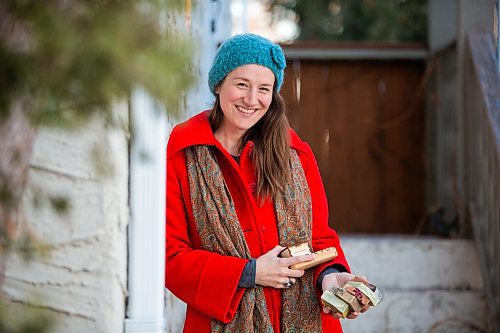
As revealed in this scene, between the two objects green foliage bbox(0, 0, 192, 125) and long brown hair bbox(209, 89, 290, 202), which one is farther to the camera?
long brown hair bbox(209, 89, 290, 202)

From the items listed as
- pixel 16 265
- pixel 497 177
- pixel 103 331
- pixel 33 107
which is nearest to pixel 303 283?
pixel 103 331

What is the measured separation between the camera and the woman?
2.76 m

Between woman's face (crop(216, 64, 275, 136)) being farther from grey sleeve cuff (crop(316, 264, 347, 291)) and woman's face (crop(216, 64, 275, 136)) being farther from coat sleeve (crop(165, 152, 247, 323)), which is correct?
grey sleeve cuff (crop(316, 264, 347, 291))

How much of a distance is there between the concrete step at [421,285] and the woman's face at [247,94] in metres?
2.40

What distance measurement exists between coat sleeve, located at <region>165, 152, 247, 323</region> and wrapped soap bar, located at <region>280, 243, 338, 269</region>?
154 millimetres

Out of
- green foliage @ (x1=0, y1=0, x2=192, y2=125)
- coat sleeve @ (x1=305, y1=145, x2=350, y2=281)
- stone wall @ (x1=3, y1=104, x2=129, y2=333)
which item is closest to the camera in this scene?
green foliage @ (x1=0, y1=0, x2=192, y2=125)

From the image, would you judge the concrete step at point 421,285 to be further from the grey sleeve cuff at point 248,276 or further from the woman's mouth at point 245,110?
the woman's mouth at point 245,110

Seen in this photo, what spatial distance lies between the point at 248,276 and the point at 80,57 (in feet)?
5.50

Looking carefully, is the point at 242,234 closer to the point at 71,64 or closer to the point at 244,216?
the point at 244,216

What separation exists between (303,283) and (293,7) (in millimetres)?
12098

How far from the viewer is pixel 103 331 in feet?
7.33

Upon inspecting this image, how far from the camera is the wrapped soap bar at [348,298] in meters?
2.65


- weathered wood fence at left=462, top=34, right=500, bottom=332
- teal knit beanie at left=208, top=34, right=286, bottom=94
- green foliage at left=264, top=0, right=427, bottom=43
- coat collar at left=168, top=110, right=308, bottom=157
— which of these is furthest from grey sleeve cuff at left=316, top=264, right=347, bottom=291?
green foliage at left=264, top=0, right=427, bottom=43

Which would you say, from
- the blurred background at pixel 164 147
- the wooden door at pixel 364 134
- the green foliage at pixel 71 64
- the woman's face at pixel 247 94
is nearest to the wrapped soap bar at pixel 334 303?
the blurred background at pixel 164 147
